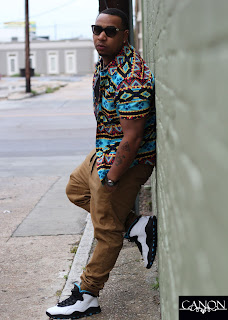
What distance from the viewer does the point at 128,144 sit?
3.23 m

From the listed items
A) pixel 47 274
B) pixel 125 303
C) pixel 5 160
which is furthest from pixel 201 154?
pixel 5 160

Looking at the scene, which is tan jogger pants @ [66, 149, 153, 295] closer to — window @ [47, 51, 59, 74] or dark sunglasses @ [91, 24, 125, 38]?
dark sunglasses @ [91, 24, 125, 38]

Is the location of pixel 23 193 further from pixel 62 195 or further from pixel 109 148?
pixel 109 148

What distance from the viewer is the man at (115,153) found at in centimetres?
324

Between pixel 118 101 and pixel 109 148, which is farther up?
pixel 118 101

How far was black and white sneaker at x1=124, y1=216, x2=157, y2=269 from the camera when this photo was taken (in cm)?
371

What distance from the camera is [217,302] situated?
4.15ft

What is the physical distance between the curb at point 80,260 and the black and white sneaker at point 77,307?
0.30 m

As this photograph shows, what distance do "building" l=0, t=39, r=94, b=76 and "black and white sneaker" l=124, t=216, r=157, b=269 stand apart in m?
68.8

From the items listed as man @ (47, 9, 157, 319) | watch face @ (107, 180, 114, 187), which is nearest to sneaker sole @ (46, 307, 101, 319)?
man @ (47, 9, 157, 319)

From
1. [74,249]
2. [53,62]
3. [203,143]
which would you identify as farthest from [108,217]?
[53,62]

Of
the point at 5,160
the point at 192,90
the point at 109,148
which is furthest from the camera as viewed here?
the point at 5,160

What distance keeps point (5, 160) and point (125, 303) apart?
7218mm

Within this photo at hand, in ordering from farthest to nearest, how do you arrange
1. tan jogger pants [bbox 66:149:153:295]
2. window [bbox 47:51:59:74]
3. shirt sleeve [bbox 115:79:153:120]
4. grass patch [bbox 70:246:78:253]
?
window [bbox 47:51:59:74]
grass patch [bbox 70:246:78:253]
tan jogger pants [bbox 66:149:153:295]
shirt sleeve [bbox 115:79:153:120]
